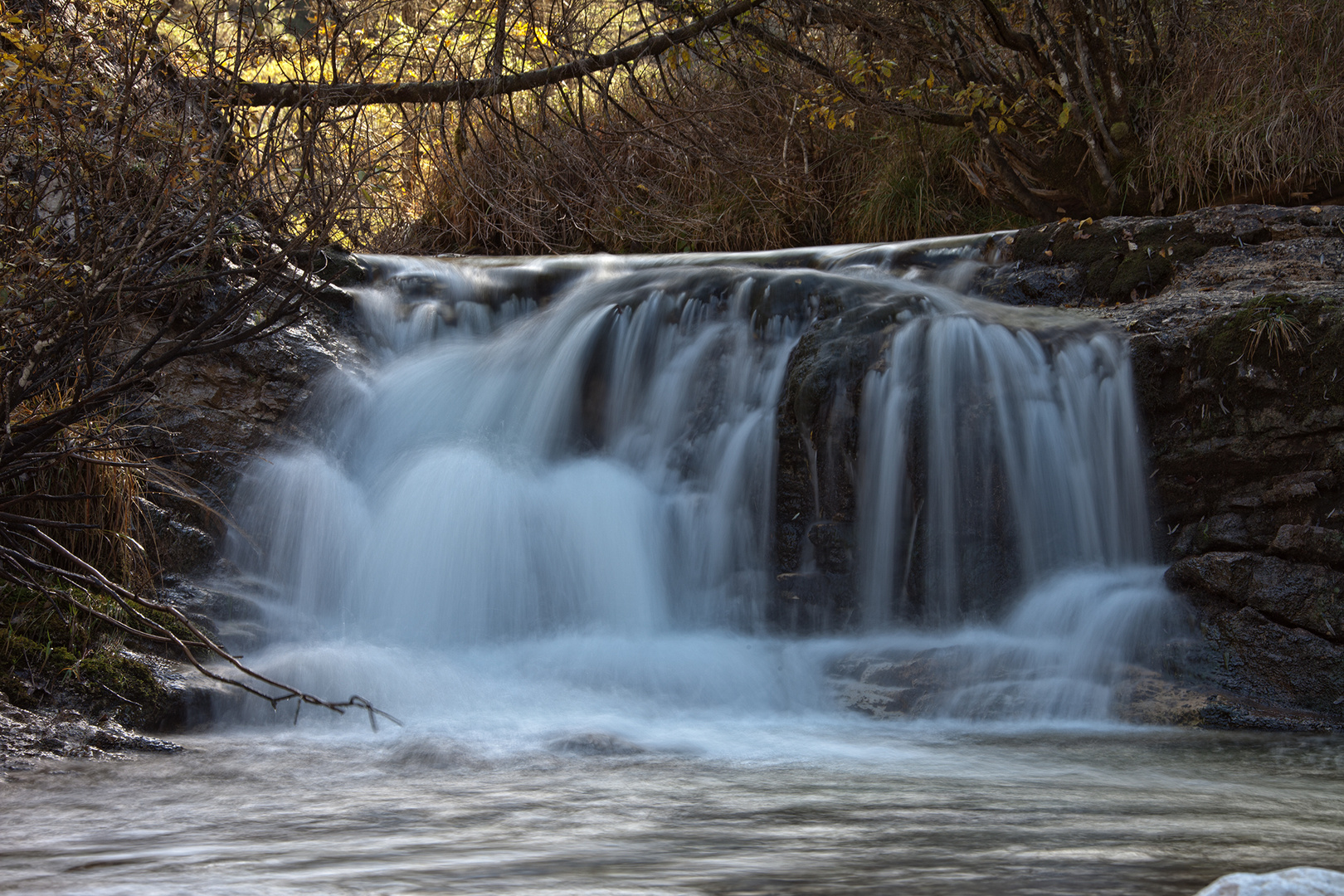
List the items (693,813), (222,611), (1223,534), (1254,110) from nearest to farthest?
(693,813) < (1223,534) < (222,611) < (1254,110)

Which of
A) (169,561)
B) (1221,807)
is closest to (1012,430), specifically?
(1221,807)

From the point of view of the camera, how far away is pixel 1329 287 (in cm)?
507

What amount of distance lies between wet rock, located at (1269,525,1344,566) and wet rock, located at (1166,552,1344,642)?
36mm

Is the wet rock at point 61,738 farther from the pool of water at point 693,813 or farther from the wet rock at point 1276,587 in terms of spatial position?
the wet rock at point 1276,587

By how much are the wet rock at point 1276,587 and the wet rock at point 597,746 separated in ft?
8.77

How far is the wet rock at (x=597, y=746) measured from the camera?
378 cm

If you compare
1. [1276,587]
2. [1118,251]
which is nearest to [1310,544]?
[1276,587]

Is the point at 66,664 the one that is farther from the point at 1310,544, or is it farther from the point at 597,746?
the point at 1310,544

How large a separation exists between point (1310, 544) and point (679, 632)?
2888 millimetres

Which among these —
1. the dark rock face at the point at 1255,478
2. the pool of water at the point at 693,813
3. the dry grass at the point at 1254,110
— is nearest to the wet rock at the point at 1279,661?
the dark rock face at the point at 1255,478

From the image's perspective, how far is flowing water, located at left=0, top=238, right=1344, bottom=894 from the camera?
2430mm

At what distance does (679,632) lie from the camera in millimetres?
5348

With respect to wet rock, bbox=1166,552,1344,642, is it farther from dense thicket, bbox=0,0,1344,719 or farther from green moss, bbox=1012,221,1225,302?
dense thicket, bbox=0,0,1344,719

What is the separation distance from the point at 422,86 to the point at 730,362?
239cm
